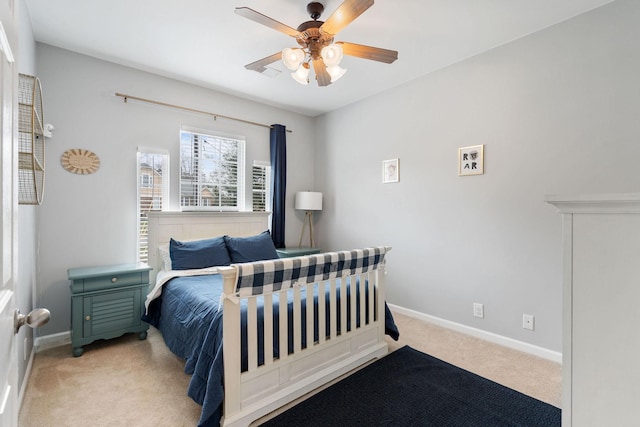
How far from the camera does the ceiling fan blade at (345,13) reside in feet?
5.49

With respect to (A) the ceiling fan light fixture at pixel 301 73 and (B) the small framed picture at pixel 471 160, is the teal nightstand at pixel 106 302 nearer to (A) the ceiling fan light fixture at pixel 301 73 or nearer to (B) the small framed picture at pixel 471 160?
(A) the ceiling fan light fixture at pixel 301 73

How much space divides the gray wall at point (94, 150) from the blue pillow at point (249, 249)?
836mm

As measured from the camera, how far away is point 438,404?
6.20ft

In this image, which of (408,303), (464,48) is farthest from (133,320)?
(464,48)

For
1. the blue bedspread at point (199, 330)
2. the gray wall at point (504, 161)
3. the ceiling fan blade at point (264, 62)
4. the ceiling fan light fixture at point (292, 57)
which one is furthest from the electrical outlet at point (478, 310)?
the ceiling fan blade at point (264, 62)

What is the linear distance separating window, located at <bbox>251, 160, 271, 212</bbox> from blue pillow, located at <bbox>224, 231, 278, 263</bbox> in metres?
0.79

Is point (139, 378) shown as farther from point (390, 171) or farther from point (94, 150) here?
point (390, 171)

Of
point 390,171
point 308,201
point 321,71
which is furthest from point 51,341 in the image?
point 390,171

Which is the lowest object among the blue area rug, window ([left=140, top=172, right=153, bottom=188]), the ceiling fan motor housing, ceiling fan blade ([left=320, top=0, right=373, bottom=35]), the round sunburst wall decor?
the blue area rug

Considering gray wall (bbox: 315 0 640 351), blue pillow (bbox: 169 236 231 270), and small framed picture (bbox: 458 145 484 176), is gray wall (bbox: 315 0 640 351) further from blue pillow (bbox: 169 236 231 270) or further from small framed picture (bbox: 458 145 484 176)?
blue pillow (bbox: 169 236 231 270)

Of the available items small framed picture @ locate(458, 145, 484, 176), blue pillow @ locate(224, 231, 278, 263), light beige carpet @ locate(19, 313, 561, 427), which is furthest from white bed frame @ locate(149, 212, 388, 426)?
small framed picture @ locate(458, 145, 484, 176)

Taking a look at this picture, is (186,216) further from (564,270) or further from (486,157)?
(564,270)

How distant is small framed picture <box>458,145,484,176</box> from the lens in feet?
9.21

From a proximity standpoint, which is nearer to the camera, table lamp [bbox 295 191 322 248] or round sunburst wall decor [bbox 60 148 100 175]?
round sunburst wall decor [bbox 60 148 100 175]
